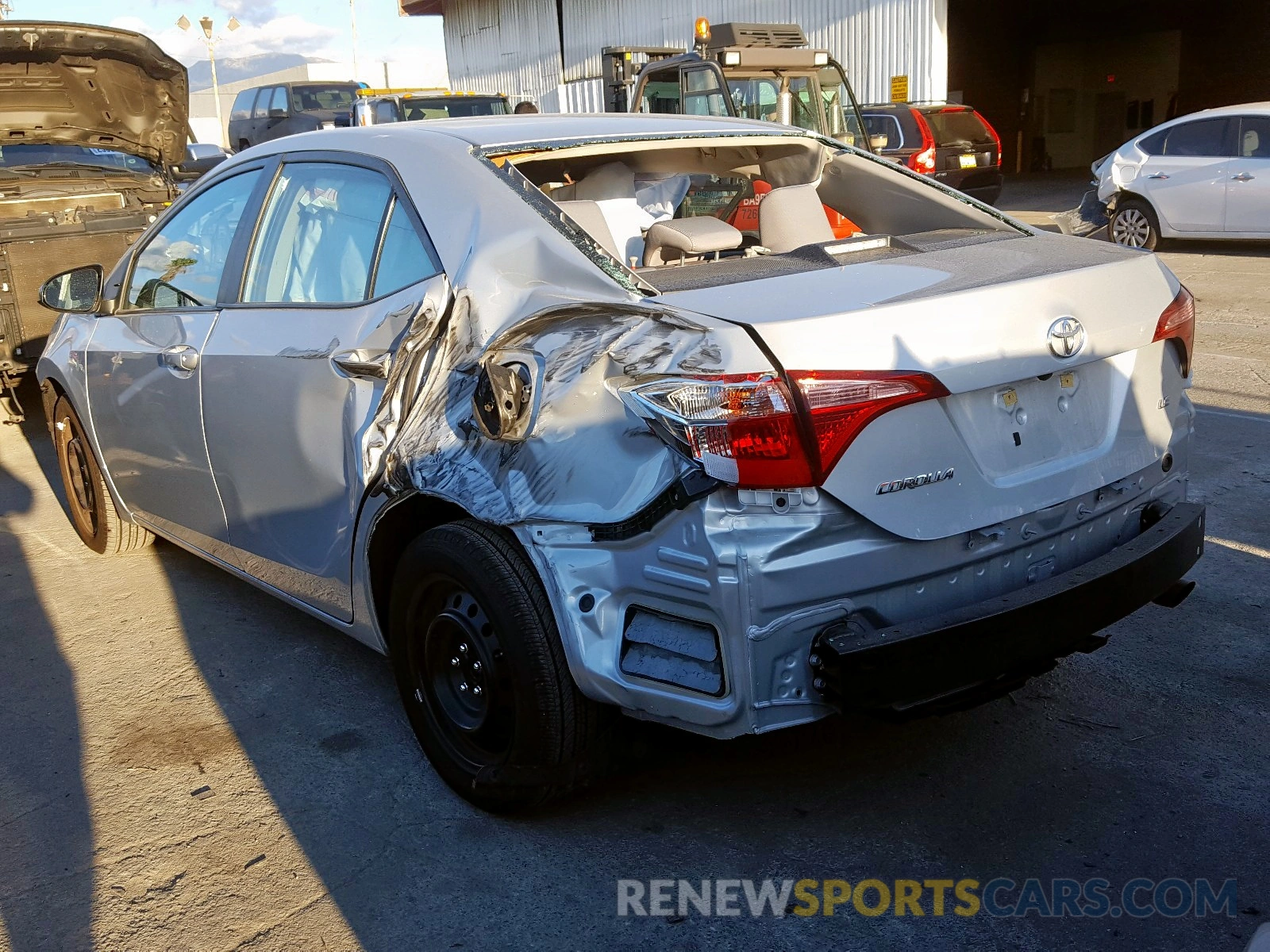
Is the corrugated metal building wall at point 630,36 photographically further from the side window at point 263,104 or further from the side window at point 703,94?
the side window at point 703,94

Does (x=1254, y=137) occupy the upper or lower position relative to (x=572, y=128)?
lower

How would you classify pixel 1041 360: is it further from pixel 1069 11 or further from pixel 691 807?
pixel 1069 11

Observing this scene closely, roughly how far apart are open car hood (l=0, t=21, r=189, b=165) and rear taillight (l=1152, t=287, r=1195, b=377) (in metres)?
7.34

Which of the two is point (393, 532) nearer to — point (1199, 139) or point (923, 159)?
point (1199, 139)

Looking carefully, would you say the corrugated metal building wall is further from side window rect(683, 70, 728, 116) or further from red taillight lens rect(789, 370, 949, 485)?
red taillight lens rect(789, 370, 949, 485)

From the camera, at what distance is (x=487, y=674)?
9.73ft

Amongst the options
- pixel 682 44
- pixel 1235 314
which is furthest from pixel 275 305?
pixel 682 44

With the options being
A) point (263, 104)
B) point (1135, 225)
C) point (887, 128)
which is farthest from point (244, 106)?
point (1135, 225)

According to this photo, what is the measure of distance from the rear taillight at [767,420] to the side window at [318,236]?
4.13ft

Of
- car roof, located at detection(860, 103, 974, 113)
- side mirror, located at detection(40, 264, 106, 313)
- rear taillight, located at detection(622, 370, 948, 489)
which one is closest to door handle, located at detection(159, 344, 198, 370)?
side mirror, located at detection(40, 264, 106, 313)

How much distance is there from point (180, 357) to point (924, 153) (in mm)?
13407

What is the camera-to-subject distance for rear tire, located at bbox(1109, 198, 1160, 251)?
13.5 meters

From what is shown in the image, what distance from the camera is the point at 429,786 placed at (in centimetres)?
333

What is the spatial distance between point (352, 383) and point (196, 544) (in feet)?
5.08
